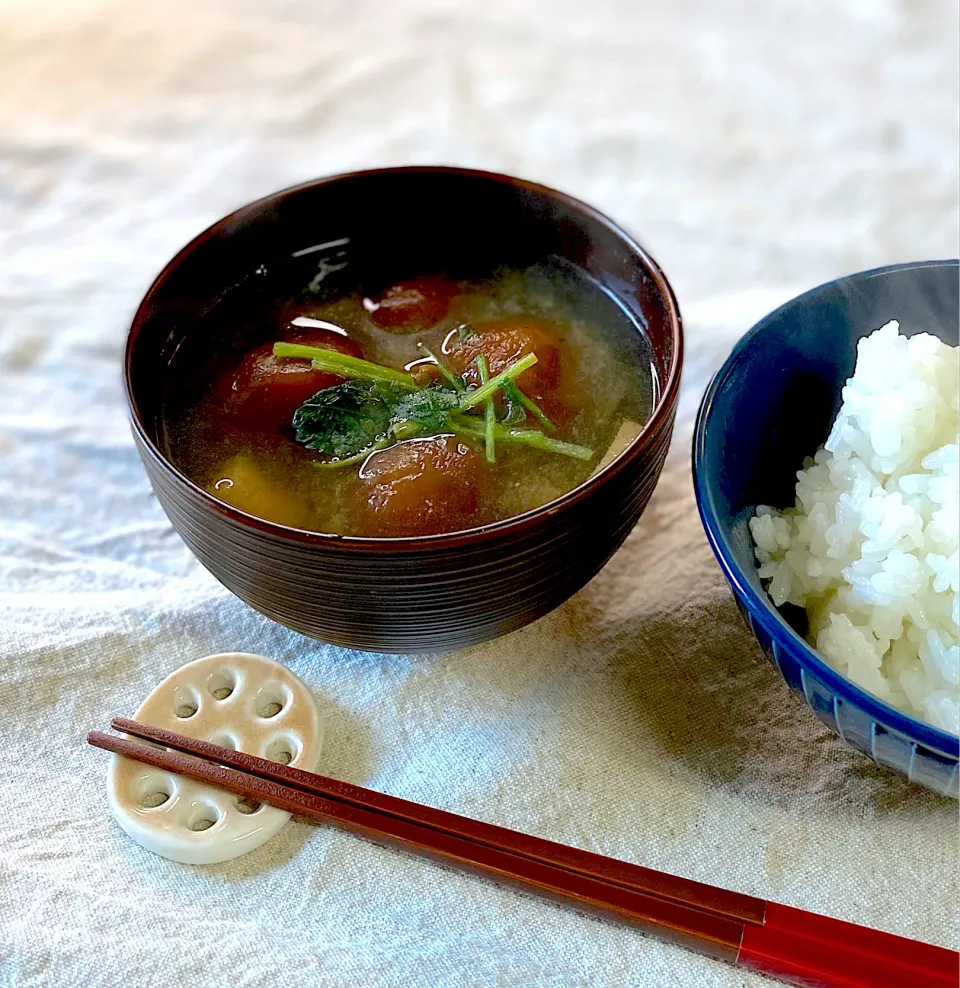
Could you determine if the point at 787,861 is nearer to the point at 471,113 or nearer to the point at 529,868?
the point at 529,868

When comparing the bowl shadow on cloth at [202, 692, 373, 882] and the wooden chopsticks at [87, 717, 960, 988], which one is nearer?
the wooden chopsticks at [87, 717, 960, 988]

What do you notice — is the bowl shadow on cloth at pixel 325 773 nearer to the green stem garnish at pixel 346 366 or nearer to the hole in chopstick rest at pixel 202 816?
the hole in chopstick rest at pixel 202 816

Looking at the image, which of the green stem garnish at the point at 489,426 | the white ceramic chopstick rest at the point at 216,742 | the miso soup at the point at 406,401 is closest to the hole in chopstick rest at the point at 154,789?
the white ceramic chopstick rest at the point at 216,742

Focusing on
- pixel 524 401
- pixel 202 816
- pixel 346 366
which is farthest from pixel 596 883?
pixel 346 366

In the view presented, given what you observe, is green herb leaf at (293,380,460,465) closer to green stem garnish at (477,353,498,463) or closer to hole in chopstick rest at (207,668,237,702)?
green stem garnish at (477,353,498,463)

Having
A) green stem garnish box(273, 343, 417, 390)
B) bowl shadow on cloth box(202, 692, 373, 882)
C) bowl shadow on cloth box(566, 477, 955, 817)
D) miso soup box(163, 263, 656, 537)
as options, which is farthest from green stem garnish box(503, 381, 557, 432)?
bowl shadow on cloth box(202, 692, 373, 882)
